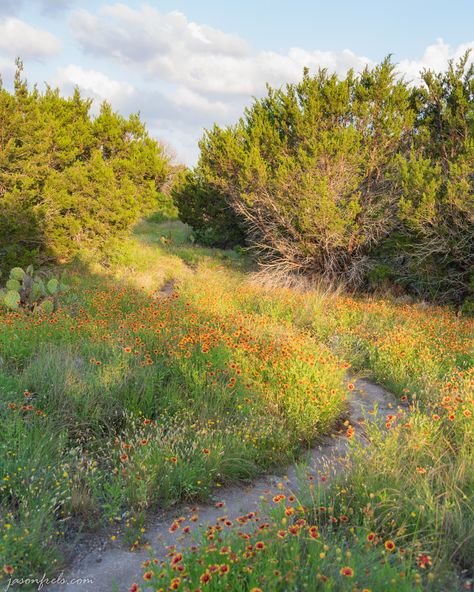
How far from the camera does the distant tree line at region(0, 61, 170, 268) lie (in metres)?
10.4

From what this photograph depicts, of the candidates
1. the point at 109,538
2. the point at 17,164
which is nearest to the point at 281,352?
the point at 109,538

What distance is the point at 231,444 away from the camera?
159 inches

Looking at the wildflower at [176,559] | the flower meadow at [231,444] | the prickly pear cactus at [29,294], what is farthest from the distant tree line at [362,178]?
the wildflower at [176,559]

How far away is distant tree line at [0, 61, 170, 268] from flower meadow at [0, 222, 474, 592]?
3.47 metres

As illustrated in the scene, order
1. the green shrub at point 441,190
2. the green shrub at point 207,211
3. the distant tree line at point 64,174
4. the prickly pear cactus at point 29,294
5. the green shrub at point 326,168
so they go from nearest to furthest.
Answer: the prickly pear cactus at point 29,294, the green shrub at point 441,190, the distant tree line at point 64,174, the green shrub at point 326,168, the green shrub at point 207,211

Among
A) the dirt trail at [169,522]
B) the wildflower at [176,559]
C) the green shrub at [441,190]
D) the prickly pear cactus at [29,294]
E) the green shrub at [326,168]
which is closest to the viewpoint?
the wildflower at [176,559]

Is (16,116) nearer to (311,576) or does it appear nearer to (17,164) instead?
(17,164)

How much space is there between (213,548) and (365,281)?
1031 centimetres

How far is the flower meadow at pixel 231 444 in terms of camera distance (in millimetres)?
2416

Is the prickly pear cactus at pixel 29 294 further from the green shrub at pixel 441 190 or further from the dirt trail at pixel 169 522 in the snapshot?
the green shrub at pixel 441 190

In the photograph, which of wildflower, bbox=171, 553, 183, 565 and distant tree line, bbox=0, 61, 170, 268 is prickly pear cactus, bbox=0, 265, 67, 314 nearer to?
distant tree line, bbox=0, 61, 170, 268

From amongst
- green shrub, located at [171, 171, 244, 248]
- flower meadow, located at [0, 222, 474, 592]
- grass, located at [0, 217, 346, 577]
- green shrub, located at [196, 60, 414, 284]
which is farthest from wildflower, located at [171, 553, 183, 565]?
green shrub, located at [171, 171, 244, 248]

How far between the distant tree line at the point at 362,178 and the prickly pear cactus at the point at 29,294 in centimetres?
566

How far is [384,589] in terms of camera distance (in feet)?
7.06
